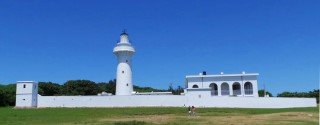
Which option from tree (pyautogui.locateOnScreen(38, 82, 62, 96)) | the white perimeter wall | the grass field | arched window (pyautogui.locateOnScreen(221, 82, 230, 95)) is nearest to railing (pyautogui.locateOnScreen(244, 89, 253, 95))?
arched window (pyautogui.locateOnScreen(221, 82, 230, 95))

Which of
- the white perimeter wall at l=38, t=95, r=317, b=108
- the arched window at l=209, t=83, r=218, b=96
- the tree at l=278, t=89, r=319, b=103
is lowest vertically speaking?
the white perimeter wall at l=38, t=95, r=317, b=108

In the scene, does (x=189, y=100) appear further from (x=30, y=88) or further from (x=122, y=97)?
(x=30, y=88)

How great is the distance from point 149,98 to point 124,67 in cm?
621

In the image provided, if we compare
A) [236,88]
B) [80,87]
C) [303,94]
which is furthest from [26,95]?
[303,94]

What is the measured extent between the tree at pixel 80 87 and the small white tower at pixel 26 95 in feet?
71.4

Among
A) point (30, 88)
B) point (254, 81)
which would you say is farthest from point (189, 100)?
point (30, 88)

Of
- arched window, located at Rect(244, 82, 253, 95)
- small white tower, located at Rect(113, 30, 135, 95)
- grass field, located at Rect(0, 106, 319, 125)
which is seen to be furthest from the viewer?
arched window, located at Rect(244, 82, 253, 95)

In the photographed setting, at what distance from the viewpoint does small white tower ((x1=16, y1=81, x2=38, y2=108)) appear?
164 feet

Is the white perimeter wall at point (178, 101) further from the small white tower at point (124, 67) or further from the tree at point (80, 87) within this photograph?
the tree at point (80, 87)

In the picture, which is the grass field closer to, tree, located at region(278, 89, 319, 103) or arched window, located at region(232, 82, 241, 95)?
arched window, located at region(232, 82, 241, 95)

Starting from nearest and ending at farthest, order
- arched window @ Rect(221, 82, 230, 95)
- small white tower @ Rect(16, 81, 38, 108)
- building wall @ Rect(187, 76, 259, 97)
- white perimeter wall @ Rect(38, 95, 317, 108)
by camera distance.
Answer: white perimeter wall @ Rect(38, 95, 317, 108) → small white tower @ Rect(16, 81, 38, 108) → building wall @ Rect(187, 76, 259, 97) → arched window @ Rect(221, 82, 230, 95)

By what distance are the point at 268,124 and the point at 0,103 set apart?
4239cm

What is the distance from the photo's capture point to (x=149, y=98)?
48625 millimetres

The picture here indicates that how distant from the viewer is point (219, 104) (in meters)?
47.8
